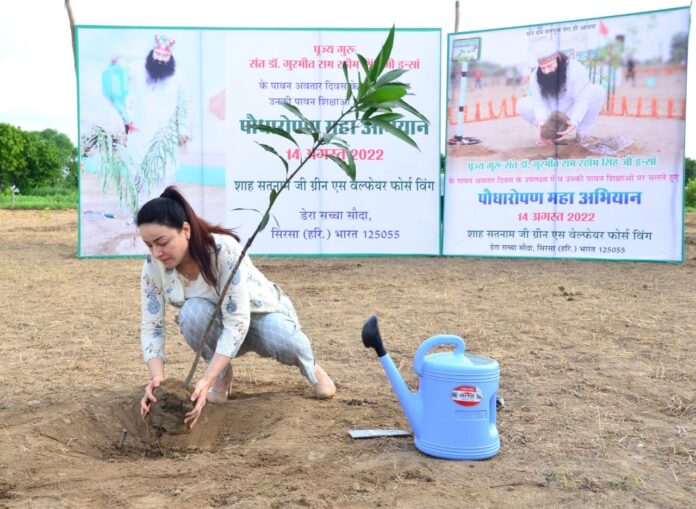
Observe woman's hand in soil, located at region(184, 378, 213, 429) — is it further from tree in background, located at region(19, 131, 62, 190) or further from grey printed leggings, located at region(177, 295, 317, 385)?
tree in background, located at region(19, 131, 62, 190)

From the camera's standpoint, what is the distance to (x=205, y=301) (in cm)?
271

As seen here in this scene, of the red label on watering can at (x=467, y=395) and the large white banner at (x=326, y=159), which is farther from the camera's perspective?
the large white banner at (x=326, y=159)

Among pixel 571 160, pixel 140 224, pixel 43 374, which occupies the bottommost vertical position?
pixel 43 374

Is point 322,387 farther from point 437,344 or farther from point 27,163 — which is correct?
point 27,163

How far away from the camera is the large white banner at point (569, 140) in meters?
7.66

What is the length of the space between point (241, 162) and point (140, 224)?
6164mm

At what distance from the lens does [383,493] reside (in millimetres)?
1990

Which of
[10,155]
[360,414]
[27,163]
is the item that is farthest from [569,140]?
[27,163]

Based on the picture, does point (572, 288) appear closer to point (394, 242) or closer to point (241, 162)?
point (394, 242)

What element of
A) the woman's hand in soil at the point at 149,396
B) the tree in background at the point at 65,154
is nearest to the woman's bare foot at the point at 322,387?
the woman's hand in soil at the point at 149,396

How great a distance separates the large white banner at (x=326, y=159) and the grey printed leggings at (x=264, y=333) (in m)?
5.53

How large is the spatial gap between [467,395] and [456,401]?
0.13ft

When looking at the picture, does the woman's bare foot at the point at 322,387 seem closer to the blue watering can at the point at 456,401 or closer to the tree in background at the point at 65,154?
the blue watering can at the point at 456,401

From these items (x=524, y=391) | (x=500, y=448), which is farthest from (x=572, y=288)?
(x=500, y=448)
